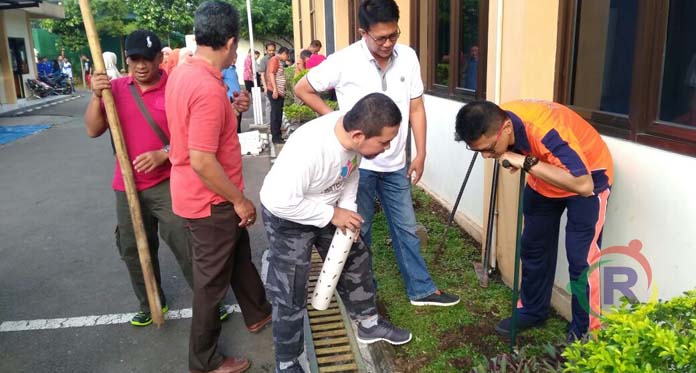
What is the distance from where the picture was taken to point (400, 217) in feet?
11.5

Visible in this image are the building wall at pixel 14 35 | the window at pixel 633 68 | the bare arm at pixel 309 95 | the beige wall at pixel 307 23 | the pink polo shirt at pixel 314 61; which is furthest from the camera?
the building wall at pixel 14 35

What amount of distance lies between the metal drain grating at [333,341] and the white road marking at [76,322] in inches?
27.4

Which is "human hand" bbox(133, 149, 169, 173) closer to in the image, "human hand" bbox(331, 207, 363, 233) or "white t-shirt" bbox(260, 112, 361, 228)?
"white t-shirt" bbox(260, 112, 361, 228)

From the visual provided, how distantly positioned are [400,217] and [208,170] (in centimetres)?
137

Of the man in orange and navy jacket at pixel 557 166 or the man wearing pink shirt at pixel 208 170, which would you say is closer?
the man in orange and navy jacket at pixel 557 166

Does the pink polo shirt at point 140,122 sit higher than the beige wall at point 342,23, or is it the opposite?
the beige wall at point 342,23

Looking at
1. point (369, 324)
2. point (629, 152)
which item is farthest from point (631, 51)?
point (369, 324)

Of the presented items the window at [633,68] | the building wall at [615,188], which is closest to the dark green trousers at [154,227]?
the building wall at [615,188]

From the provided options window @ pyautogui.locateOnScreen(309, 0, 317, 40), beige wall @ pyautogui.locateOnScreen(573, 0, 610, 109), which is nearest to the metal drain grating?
beige wall @ pyautogui.locateOnScreen(573, 0, 610, 109)

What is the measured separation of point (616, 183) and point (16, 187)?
→ 7984mm

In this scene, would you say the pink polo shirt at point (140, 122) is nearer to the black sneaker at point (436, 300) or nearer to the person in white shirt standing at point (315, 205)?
the person in white shirt standing at point (315, 205)

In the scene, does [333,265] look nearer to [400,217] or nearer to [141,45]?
[400,217]

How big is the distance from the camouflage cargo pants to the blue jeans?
1.53ft

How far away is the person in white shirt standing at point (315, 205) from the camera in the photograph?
2438 millimetres
